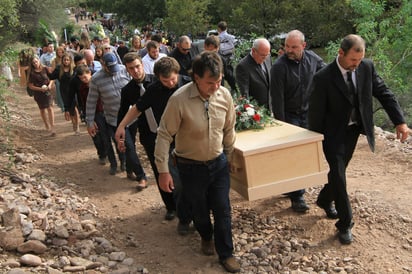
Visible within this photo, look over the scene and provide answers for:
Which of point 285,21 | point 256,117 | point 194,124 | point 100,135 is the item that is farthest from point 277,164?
point 285,21

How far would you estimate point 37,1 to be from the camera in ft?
78.1

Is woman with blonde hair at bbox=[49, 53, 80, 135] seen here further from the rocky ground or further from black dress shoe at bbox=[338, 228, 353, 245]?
black dress shoe at bbox=[338, 228, 353, 245]

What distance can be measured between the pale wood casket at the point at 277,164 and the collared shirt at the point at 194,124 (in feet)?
1.31

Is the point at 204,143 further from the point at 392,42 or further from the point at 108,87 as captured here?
the point at 392,42

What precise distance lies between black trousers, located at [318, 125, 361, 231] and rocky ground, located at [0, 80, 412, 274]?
0.31 meters

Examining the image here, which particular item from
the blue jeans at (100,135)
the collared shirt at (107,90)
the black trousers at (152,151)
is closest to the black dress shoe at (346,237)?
the black trousers at (152,151)

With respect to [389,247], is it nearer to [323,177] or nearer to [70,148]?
[323,177]

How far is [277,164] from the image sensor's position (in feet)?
14.4

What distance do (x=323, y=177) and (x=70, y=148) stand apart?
5.95 m

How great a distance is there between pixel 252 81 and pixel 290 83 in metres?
0.64

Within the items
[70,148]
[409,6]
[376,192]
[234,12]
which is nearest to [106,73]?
[70,148]

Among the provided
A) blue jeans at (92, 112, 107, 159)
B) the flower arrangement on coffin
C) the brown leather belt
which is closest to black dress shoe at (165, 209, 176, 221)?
the flower arrangement on coffin

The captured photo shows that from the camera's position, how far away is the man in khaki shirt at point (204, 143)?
12.3ft

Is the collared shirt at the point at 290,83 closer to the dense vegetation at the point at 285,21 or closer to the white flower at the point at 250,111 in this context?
the white flower at the point at 250,111
